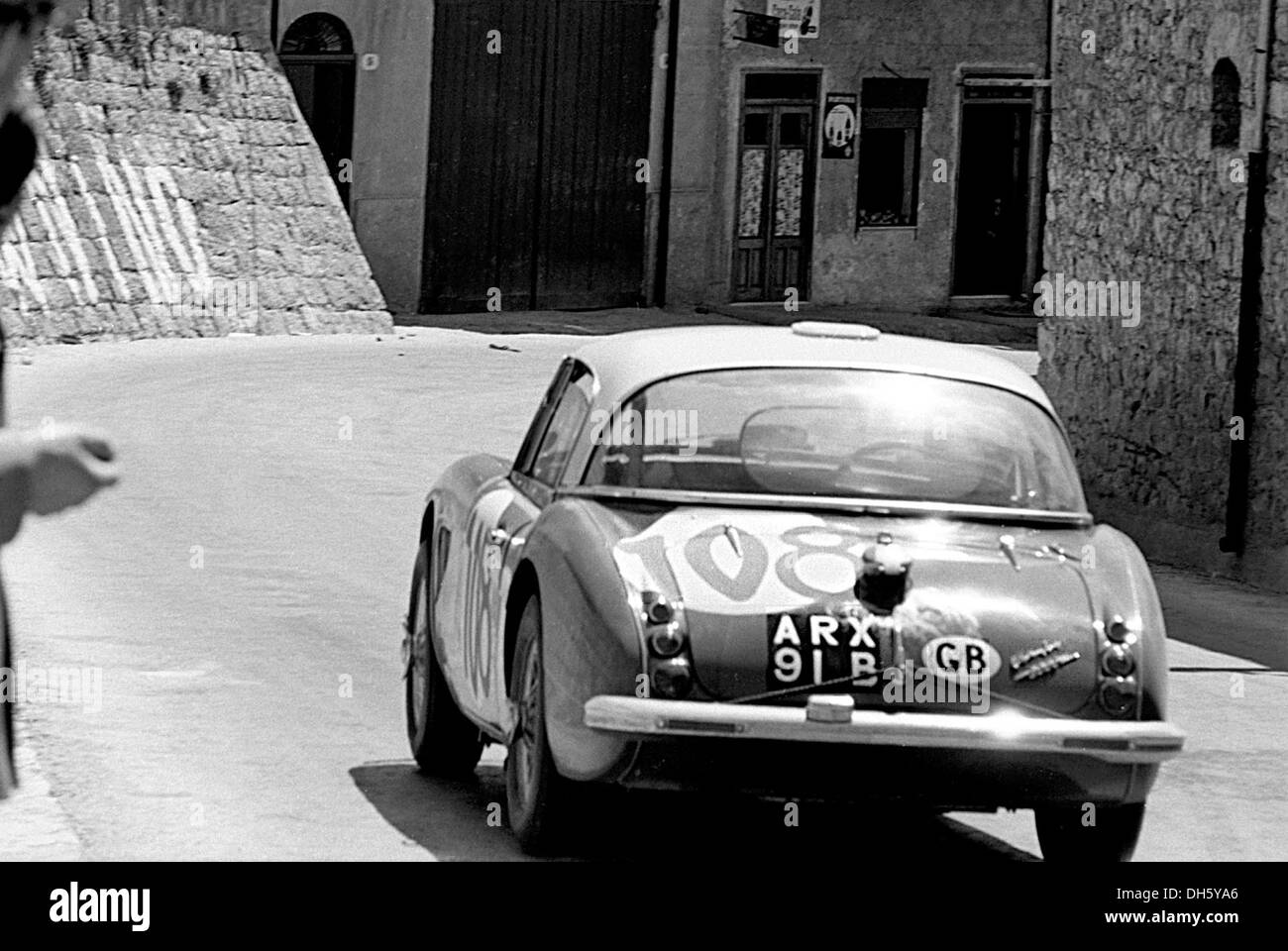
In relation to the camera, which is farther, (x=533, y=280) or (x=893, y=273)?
(x=893, y=273)

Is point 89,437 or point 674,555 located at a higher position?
point 89,437

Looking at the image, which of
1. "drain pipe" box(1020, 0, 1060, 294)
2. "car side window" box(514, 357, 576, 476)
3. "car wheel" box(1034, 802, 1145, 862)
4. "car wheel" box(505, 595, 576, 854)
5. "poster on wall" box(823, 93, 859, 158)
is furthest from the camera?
"drain pipe" box(1020, 0, 1060, 294)

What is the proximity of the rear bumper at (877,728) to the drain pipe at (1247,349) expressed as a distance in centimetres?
896

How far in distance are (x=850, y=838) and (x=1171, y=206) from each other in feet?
31.2

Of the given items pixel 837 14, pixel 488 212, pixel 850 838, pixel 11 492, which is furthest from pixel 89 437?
pixel 837 14

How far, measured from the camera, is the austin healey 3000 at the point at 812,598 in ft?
20.9

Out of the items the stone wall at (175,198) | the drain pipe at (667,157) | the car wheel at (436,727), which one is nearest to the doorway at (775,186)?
the drain pipe at (667,157)

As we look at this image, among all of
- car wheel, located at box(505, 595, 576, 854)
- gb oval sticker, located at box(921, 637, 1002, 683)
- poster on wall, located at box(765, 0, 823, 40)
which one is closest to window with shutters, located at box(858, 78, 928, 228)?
poster on wall, located at box(765, 0, 823, 40)

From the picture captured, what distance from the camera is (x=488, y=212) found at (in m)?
32.6

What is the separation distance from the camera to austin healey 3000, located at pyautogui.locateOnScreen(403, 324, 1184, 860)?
6371 mm

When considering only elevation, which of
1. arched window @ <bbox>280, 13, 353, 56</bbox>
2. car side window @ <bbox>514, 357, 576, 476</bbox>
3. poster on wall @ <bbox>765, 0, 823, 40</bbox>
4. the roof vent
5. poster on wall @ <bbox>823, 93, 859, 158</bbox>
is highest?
poster on wall @ <bbox>765, 0, 823, 40</bbox>

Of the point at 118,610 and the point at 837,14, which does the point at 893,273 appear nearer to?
the point at 837,14

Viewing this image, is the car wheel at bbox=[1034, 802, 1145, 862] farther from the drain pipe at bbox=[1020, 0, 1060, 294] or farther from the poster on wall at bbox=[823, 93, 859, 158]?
the drain pipe at bbox=[1020, 0, 1060, 294]

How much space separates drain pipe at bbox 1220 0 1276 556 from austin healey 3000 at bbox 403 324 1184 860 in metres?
7.63
